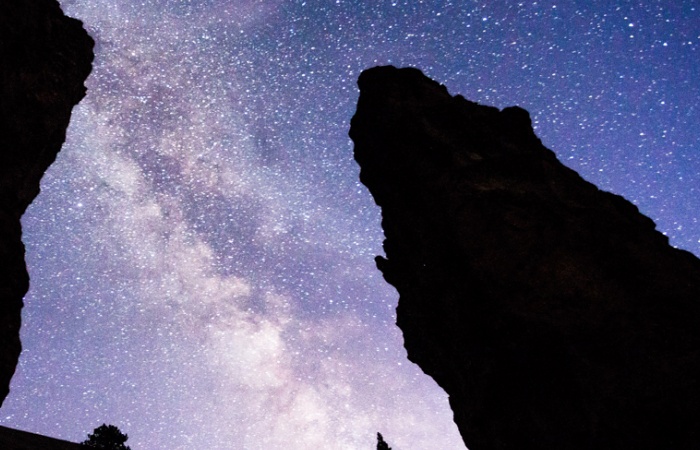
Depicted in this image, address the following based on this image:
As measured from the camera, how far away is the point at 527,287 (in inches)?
694

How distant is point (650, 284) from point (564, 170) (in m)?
7.42

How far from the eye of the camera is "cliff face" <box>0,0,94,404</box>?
14.4 meters

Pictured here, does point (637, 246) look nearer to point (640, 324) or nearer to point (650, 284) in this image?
point (650, 284)

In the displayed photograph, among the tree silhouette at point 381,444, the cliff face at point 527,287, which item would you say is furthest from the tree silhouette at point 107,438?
the cliff face at point 527,287

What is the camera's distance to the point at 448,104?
78.4 ft

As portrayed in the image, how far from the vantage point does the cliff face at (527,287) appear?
51.4 feet

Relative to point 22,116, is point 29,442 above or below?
below

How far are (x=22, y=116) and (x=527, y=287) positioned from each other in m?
20.2

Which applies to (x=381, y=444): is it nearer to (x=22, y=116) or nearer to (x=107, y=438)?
(x=107, y=438)

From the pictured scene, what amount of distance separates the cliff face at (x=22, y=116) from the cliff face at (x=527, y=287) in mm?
15246

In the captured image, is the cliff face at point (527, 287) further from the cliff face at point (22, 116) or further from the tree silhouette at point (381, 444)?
the cliff face at point (22, 116)

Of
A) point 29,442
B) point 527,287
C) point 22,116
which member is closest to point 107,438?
point 29,442

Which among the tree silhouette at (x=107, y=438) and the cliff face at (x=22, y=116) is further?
the tree silhouette at (x=107, y=438)

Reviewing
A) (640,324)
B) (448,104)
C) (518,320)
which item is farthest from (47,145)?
(640,324)
